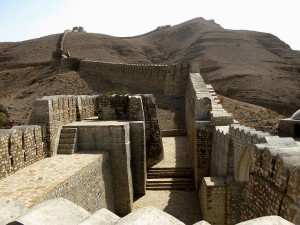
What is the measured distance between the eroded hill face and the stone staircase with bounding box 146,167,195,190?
6737 mm

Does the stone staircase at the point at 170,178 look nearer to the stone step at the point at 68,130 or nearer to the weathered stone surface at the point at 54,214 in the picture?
the stone step at the point at 68,130

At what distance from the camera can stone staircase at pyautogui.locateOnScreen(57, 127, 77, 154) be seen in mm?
9689

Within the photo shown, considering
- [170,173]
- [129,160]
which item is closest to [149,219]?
[129,160]

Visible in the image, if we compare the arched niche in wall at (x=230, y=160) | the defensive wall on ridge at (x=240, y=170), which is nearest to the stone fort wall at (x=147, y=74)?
the defensive wall on ridge at (x=240, y=170)

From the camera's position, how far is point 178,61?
142 feet

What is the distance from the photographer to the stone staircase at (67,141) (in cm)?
969

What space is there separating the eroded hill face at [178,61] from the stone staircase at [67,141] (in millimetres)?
9826

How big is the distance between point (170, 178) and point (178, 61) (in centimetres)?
3165

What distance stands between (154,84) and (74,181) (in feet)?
56.1

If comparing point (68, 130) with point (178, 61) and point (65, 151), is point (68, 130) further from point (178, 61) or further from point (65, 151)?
point (178, 61)

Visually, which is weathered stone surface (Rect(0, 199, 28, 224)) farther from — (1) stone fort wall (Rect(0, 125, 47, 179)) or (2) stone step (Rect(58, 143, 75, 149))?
(2) stone step (Rect(58, 143, 75, 149))

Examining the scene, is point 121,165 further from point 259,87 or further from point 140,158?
point 259,87

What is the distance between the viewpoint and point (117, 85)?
84.6 feet

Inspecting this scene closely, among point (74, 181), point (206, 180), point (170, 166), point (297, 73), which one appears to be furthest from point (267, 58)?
point (74, 181)
